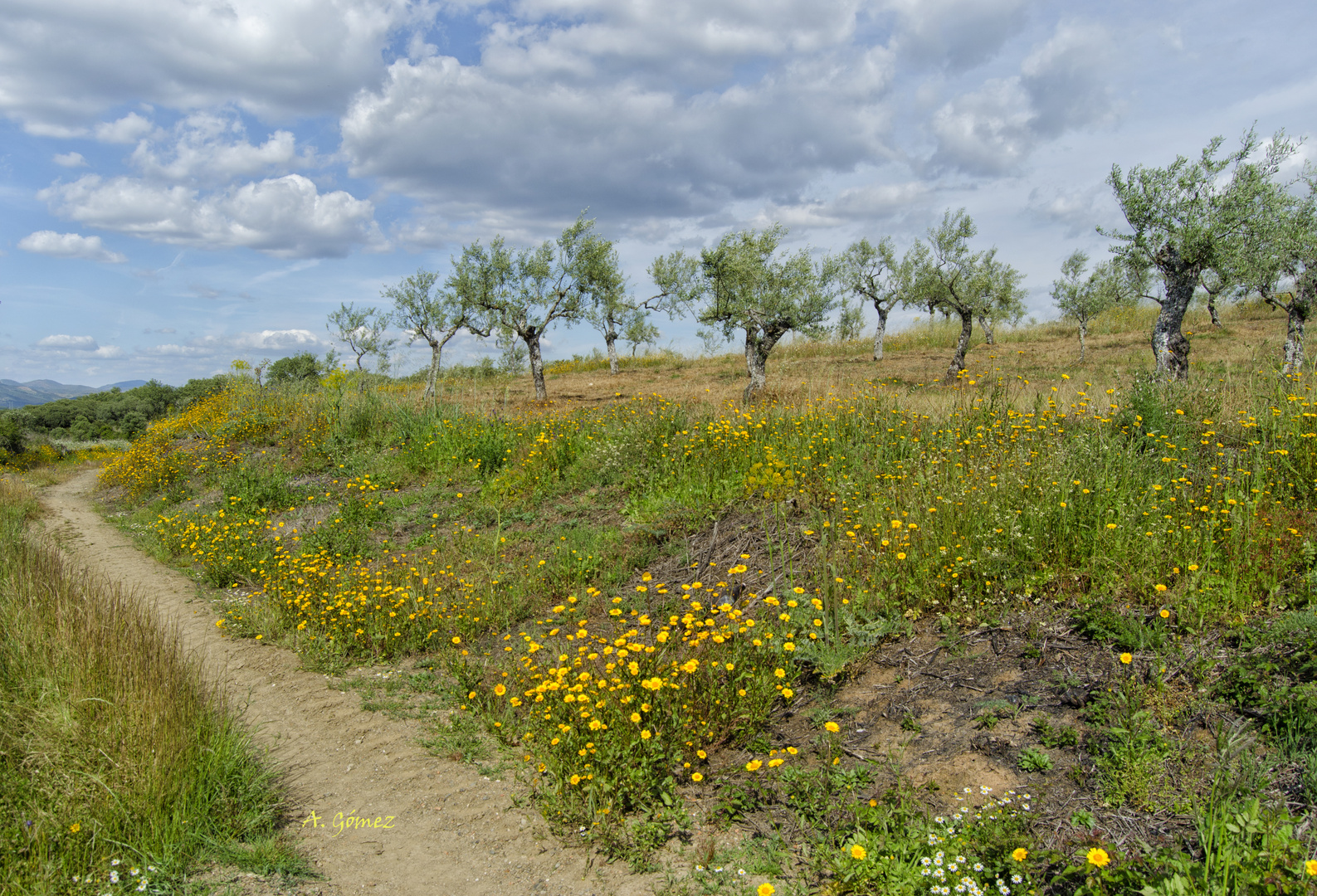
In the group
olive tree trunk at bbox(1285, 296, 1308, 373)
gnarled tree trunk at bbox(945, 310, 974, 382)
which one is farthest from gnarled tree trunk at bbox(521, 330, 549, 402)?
olive tree trunk at bbox(1285, 296, 1308, 373)

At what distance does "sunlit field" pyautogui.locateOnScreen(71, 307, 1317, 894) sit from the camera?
2.74 m

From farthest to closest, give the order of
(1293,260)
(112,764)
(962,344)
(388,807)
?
(962,344), (1293,260), (388,807), (112,764)

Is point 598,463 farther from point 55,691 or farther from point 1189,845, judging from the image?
point 1189,845

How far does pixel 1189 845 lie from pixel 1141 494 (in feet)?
10.2

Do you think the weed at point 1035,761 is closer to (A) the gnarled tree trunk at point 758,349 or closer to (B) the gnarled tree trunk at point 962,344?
(A) the gnarled tree trunk at point 758,349

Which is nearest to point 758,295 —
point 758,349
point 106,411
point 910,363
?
point 758,349

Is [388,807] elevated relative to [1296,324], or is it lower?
lower

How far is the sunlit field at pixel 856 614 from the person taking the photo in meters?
2.74

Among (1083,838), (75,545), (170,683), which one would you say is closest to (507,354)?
(75,545)

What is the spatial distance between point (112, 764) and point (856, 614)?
444 cm

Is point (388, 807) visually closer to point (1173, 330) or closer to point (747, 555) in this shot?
point (747, 555)

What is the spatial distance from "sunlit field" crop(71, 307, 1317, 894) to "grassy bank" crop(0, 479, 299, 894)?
1285 millimetres

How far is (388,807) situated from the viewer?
3.72 m

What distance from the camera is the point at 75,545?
382 inches
